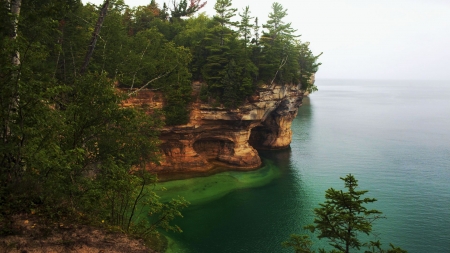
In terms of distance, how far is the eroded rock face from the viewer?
2906cm

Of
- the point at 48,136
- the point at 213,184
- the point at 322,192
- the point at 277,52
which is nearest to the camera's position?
the point at 48,136

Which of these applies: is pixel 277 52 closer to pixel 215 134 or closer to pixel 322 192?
pixel 215 134

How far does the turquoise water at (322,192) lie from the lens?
60.3 ft

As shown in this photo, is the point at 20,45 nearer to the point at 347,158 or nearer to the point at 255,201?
the point at 255,201

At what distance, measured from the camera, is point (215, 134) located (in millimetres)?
31688

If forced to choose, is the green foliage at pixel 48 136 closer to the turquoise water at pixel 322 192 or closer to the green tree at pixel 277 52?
the turquoise water at pixel 322 192

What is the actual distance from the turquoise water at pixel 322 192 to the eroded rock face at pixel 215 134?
2.63 meters

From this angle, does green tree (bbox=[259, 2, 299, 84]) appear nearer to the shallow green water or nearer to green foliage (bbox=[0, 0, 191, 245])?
the shallow green water

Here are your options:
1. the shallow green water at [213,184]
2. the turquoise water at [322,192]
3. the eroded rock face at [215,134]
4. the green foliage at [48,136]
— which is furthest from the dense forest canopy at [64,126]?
the eroded rock face at [215,134]

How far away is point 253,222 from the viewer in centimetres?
2045

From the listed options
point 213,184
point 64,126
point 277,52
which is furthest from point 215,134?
point 64,126

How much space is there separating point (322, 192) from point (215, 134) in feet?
41.1

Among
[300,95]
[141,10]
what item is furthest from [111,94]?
[300,95]

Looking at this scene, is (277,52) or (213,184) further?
(277,52)
